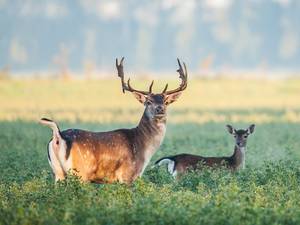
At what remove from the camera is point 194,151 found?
60.7 ft

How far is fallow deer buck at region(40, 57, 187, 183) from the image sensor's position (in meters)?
11.7

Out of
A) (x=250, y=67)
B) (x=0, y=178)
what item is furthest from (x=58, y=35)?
(x=0, y=178)

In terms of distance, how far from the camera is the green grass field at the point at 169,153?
9.63 meters

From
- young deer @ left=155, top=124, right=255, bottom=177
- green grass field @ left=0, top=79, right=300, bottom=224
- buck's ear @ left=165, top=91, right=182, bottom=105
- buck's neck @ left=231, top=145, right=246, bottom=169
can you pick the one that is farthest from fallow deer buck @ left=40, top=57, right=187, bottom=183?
buck's neck @ left=231, top=145, right=246, bottom=169

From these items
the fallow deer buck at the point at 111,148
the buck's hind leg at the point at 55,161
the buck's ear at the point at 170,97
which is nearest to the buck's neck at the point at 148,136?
the fallow deer buck at the point at 111,148

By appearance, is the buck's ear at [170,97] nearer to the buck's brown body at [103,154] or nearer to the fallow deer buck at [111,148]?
the fallow deer buck at [111,148]

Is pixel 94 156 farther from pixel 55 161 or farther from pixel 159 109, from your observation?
pixel 159 109

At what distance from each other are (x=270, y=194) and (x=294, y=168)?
91.8 inches

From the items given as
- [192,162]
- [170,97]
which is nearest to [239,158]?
[192,162]

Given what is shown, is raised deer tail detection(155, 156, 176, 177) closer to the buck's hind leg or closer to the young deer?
the young deer

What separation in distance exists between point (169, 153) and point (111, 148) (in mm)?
5679

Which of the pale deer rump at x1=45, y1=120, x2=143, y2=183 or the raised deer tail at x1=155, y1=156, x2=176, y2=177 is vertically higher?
the pale deer rump at x1=45, y1=120, x2=143, y2=183

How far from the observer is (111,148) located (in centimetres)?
1219

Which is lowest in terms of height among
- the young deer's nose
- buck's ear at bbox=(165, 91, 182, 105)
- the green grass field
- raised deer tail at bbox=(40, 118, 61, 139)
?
the green grass field
